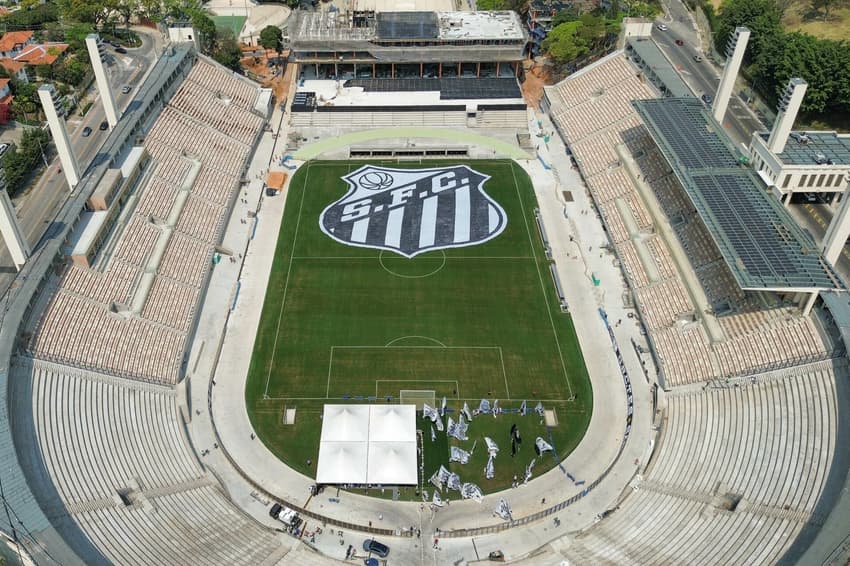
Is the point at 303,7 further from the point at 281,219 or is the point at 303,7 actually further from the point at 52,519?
the point at 52,519

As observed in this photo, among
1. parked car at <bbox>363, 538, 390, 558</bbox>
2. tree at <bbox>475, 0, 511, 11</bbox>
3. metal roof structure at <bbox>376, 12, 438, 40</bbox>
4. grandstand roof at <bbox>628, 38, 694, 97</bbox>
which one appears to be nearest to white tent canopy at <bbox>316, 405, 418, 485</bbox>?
parked car at <bbox>363, 538, 390, 558</bbox>

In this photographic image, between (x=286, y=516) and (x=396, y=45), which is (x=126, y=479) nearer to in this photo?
(x=286, y=516)

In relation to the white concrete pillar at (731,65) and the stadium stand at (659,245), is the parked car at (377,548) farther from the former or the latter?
the white concrete pillar at (731,65)

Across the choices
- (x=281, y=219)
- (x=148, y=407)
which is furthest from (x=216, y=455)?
(x=281, y=219)

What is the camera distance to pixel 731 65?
7456 cm

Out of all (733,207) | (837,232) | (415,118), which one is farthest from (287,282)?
(837,232)

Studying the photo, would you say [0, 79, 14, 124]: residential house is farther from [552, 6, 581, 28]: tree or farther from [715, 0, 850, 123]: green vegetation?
[715, 0, 850, 123]: green vegetation

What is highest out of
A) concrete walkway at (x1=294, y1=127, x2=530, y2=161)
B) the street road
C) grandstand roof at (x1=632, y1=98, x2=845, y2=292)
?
grandstand roof at (x1=632, y1=98, x2=845, y2=292)

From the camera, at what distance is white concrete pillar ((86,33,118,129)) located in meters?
70.6

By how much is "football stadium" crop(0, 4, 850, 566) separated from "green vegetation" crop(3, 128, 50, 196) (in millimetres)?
15130

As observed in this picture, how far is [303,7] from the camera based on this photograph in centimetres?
14025

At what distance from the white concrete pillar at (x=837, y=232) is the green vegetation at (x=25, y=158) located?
83775 mm

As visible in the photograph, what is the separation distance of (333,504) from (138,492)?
13.1 meters

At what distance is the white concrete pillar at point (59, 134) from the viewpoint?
5956 cm
